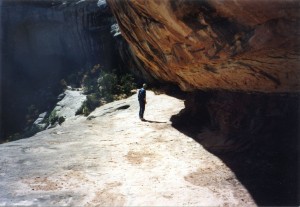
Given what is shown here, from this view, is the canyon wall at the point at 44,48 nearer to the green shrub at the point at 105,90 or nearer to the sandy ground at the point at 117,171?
the green shrub at the point at 105,90

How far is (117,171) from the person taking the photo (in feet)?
28.7

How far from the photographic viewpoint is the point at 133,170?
8.80m

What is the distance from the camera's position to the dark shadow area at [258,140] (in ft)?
24.5

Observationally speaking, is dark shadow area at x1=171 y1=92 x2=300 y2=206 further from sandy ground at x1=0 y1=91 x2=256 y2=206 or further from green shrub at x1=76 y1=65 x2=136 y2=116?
green shrub at x1=76 y1=65 x2=136 y2=116

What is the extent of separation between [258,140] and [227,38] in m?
3.66

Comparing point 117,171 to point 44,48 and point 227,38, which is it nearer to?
point 227,38

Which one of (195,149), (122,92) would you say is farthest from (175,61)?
(122,92)

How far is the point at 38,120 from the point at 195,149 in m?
17.4

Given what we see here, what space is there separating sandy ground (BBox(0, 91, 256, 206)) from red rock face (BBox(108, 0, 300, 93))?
2456 mm

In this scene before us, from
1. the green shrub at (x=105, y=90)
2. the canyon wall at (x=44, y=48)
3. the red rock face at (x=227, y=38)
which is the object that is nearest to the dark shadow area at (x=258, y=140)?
the red rock face at (x=227, y=38)

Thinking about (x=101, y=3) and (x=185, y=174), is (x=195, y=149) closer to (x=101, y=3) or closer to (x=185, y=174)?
(x=185, y=174)

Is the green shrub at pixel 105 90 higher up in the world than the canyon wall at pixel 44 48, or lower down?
lower down

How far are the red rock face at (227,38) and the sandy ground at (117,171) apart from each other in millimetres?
2456

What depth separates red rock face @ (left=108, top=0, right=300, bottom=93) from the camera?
6324mm
